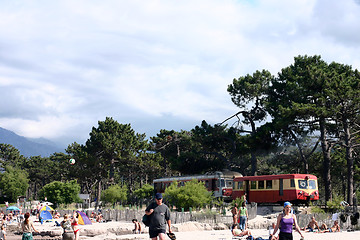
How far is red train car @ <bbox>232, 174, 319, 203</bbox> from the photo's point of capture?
32.1 meters

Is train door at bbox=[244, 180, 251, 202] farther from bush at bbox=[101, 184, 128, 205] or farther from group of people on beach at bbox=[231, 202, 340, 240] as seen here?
bush at bbox=[101, 184, 128, 205]

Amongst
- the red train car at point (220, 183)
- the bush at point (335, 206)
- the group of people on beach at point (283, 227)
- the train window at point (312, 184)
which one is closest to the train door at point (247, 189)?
the red train car at point (220, 183)

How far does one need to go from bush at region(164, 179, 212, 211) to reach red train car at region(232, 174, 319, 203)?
4.11 m

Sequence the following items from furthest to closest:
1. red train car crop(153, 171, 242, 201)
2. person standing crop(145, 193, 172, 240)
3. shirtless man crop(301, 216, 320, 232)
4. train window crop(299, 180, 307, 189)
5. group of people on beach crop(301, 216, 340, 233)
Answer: red train car crop(153, 171, 242, 201) → train window crop(299, 180, 307, 189) → shirtless man crop(301, 216, 320, 232) → group of people on beach crop(301, 216, 340, 233) → person standing crop(145, 193, 172, 240)

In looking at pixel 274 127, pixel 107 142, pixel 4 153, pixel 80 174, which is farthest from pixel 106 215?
pixel 4 153

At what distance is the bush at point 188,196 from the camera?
32562mm

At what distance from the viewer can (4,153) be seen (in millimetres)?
106188

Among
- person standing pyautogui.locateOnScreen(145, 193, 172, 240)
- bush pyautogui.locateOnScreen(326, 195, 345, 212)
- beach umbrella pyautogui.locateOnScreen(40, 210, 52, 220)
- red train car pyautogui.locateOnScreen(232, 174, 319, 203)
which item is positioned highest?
red train car pyautogui.locateOnScreen(232, 174, 319, 203)

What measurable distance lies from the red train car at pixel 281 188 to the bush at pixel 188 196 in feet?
13.5

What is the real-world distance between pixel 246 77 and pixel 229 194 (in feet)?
54.7

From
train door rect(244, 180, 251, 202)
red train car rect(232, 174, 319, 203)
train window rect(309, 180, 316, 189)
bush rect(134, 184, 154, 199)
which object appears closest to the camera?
red train car rect(232, 174, 319, 203)

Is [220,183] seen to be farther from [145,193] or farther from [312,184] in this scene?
[145,193]

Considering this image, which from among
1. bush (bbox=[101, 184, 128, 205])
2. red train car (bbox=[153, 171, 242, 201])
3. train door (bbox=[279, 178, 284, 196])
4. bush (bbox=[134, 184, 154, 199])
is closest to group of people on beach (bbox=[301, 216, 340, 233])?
train door (bbox=[279, 178, 284, 196])

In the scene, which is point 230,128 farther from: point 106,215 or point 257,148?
point 106,215
